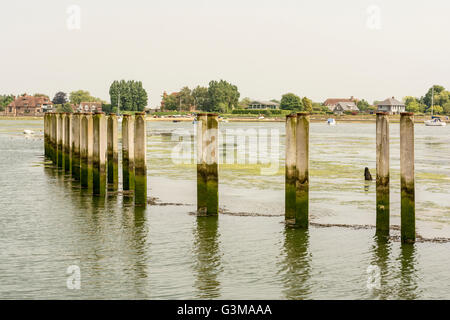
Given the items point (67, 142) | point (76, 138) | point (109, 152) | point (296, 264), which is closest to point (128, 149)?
point (109, 152)

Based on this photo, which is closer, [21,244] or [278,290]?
[278,290]

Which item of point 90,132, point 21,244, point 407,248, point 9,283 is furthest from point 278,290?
point 90,132

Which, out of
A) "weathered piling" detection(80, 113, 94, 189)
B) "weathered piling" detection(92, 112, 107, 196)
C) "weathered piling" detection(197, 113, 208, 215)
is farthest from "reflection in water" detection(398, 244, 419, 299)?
"weathered piling" detection(80, 113, 94, 189)

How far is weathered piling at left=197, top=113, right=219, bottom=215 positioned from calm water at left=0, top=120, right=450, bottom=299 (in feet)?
3.07

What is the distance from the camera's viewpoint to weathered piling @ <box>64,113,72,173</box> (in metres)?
33.2

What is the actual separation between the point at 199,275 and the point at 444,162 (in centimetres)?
3449

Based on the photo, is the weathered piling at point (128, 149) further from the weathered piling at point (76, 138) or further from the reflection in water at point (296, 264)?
the reflection in water at point (296, 264)

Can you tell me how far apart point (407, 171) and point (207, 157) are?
598cm

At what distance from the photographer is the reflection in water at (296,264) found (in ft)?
43.4

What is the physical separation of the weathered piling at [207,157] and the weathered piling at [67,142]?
14.9 meters

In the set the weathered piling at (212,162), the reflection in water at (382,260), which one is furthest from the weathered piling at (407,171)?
the weathered piling at (212,162)

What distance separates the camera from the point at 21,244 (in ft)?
56.8

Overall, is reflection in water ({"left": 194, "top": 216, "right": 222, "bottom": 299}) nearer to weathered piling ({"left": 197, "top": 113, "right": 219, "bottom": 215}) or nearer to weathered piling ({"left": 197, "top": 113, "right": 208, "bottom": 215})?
weathered piling ({"left": 197, "top": 113, "right": 219, "bottom": 215})
